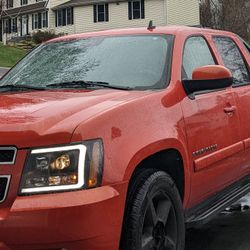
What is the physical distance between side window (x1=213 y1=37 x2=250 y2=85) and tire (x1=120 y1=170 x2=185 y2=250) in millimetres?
1992

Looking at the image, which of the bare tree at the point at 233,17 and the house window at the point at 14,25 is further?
the house window at the point at 14,25

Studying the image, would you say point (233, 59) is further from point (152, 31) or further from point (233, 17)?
point (233, 17)

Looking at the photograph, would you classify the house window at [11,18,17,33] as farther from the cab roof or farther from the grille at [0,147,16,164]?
the grille at [0,147,16,164]

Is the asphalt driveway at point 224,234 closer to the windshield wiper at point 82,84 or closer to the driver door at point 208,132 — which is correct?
the driver door at point 208,132

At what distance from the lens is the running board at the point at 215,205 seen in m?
4.24

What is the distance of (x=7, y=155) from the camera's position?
10.2ft

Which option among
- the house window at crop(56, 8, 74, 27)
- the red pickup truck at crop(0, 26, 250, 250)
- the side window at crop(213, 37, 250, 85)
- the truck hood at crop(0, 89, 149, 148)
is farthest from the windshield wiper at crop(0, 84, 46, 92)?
the house window at crop(56, 8, 74, 27)

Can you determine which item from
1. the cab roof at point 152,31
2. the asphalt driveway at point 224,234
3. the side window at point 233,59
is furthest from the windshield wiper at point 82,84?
the asphalt driveway at point 224,234

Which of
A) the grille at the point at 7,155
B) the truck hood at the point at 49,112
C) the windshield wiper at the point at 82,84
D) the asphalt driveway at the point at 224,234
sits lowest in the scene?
the asphalt driveway at the point at 224,234

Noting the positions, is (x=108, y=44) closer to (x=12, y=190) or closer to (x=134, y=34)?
(x=134, y=34)

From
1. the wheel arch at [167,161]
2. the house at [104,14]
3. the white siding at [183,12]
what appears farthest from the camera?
the house at [104,14]

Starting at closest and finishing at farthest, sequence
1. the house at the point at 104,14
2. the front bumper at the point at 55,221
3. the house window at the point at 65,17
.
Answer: the front bumper at the point at 55,221, the house at the point at 104,14, the house window at the point at 65,17

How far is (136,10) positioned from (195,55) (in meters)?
42.9

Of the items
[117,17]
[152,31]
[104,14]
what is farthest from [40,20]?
[152,31]
